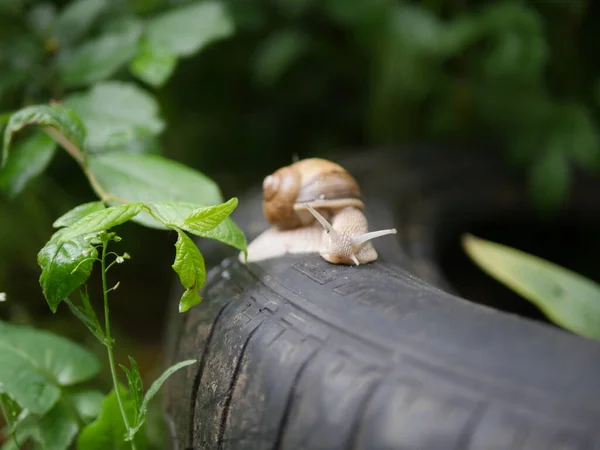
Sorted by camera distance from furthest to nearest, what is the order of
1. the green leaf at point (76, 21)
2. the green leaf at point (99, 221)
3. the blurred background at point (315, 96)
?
the blurred background at point (315, 96) < the green leaf at point (76, 21) < the green leaf at point (99, 221)

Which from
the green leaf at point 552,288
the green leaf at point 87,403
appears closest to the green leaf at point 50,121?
the green leaf at point 87,403

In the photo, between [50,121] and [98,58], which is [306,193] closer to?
[50,121]

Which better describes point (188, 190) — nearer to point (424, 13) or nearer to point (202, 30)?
point (202, 30)

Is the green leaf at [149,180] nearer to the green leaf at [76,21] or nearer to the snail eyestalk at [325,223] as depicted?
the snail eyestalk at [325,223]

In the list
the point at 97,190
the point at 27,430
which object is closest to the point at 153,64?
the point at 97,190

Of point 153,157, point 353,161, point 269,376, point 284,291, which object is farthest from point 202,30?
point 269,376

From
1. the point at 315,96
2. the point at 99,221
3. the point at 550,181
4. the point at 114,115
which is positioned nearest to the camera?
the point at 99,221

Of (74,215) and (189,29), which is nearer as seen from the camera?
(74,215)
